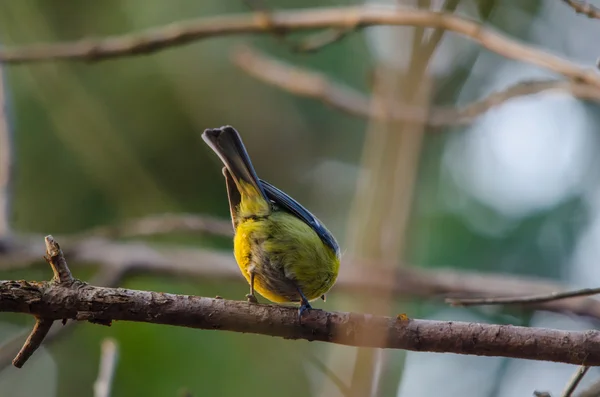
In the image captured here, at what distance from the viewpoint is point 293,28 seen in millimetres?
4598

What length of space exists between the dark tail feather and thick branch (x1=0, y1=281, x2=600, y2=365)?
1.15 metres

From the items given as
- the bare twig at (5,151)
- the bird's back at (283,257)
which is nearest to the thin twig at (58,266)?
the bird's back at (283,257)

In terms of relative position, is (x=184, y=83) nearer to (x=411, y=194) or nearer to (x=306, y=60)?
(x=306, y=60)

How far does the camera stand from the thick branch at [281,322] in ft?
7.29

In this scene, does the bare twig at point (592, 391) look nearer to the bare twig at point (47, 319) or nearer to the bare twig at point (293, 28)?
the bare twig at point (293, 28)

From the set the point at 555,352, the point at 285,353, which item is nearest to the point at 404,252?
the point at 555,352

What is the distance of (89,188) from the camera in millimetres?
8383

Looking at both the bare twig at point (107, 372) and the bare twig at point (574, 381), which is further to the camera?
the bare twig at point (107, 372)

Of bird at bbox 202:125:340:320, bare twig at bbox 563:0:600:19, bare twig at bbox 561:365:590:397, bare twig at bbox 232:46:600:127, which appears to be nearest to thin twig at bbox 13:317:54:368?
bird at bbox 202:125:340:320

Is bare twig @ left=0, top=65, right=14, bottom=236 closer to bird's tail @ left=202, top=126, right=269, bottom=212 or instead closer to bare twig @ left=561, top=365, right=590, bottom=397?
bird's tail @ left=202, top=126, right=269, bottom=212

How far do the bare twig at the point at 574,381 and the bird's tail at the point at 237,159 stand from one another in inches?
73.4

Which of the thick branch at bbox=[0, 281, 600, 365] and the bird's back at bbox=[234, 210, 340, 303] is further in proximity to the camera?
the bird's back at bbox=[234, 210, 340, 303]

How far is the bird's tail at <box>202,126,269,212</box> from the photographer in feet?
11.4

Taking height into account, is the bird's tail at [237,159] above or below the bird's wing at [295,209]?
above
